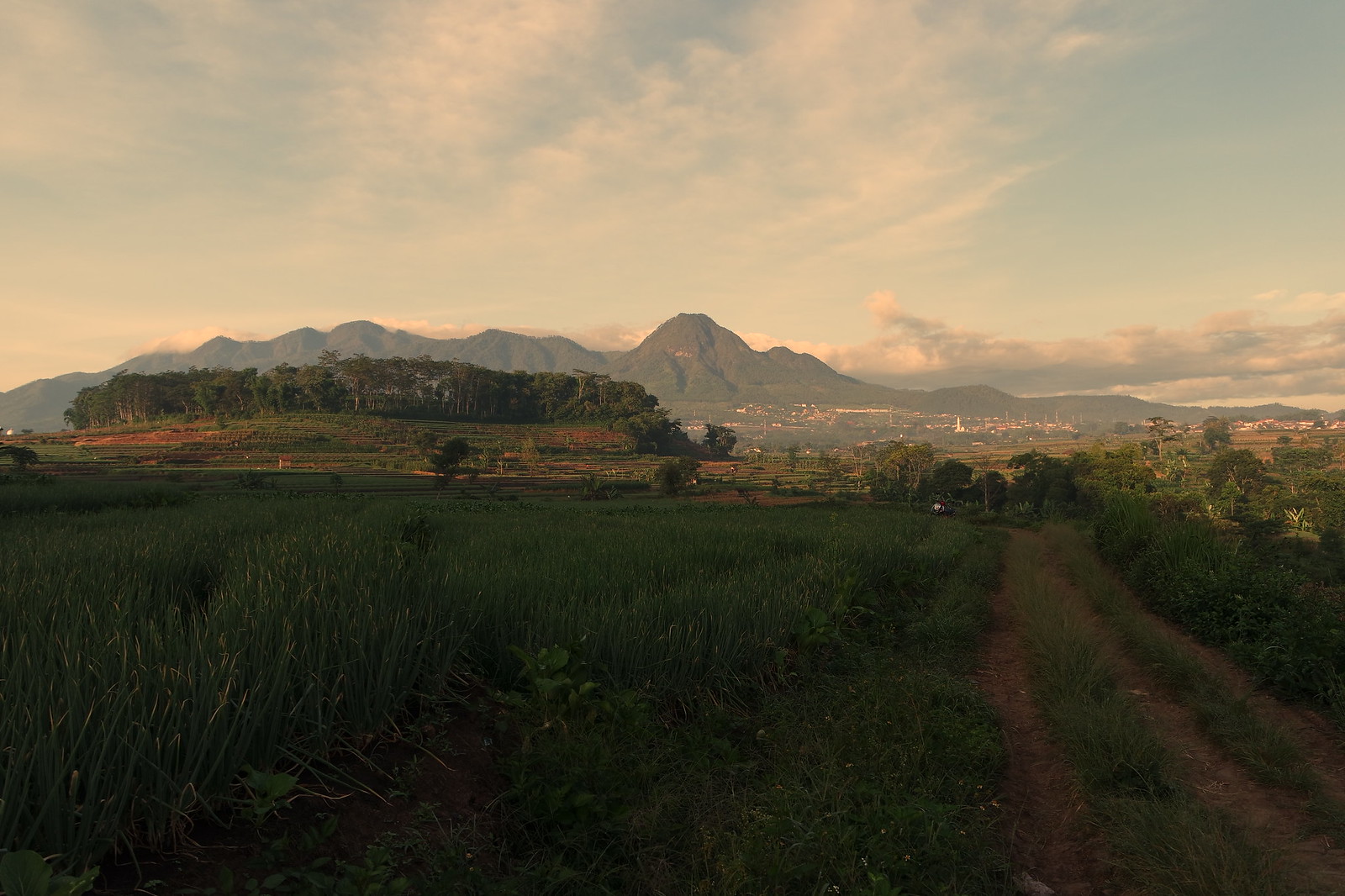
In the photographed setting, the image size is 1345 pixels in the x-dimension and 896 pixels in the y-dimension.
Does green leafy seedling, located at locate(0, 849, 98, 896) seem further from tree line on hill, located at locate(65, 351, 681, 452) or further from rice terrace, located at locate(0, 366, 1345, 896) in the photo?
tree line on hill, located at locate(65, 351, 681, 452)

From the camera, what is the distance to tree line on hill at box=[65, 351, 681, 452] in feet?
433

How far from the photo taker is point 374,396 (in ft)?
461

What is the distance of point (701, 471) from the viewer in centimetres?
10906

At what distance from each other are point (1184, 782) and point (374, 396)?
6064 inches

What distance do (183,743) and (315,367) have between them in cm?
16001

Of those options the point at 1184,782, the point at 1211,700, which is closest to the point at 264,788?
the point at 1184,782

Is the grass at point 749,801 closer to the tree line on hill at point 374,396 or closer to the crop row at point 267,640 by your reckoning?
the crop row at point 267,640

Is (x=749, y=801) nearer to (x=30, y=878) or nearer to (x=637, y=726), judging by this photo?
→ (x=637, y=726)

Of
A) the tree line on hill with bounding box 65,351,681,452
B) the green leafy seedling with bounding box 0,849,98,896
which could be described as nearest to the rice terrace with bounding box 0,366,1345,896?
the green leafy seedling with bounding box 0,849,98,896

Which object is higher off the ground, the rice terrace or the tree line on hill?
the tree line on hill

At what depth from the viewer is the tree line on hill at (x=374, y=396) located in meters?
132

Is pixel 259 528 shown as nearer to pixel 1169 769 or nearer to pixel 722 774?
pixel 722 774

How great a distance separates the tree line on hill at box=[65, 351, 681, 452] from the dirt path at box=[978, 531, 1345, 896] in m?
126

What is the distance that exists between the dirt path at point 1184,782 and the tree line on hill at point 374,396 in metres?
126
